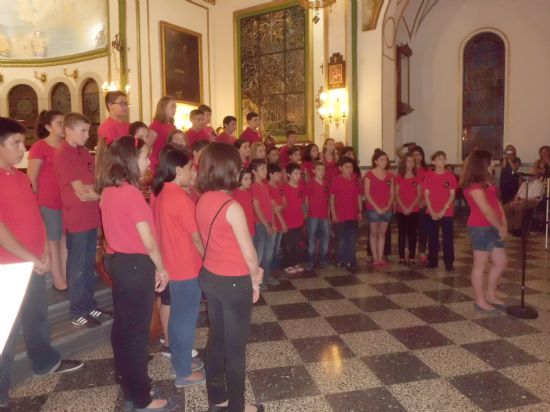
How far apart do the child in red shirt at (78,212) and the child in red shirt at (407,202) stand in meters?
4.07

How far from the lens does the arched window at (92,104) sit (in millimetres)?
13047

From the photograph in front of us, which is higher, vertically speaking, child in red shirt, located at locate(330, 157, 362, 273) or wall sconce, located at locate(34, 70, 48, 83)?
wall sconce, located at locate(34, 70, 48, 83)

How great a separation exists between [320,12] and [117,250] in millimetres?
8911

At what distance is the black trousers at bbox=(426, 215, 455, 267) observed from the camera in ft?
19.1

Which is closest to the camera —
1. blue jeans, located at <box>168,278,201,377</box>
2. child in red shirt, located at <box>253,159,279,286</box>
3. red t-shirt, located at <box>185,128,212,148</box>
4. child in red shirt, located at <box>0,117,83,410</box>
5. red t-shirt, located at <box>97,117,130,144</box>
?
child in red shirt, located at <box>0,117,83,410</box>

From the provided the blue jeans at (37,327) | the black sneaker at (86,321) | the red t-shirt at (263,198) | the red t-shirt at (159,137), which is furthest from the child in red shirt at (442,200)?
the blue jeans at (37,327)

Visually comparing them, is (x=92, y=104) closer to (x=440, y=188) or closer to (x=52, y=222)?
(x=52, y=222)

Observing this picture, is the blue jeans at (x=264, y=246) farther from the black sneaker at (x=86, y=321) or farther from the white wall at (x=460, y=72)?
the white wall at (x=460, y=72)

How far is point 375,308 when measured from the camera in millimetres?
4383

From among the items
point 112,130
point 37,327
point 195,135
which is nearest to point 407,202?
point 195,135

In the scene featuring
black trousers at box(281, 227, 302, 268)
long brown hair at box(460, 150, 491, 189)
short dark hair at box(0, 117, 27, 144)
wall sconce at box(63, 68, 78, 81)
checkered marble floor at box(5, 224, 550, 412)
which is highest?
wall sconce at box(63, 68, 78, 81)

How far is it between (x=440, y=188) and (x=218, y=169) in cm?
430

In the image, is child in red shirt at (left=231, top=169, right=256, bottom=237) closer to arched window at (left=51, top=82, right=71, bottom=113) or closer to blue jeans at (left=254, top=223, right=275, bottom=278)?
blue jeans at (left=254, top=223, right=275, bottom=278)

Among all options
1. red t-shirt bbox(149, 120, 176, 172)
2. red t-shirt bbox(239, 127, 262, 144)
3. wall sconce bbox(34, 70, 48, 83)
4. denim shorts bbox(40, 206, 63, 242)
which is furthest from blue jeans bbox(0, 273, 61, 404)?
wall sconce bbox(34, 70, 48, 83)
